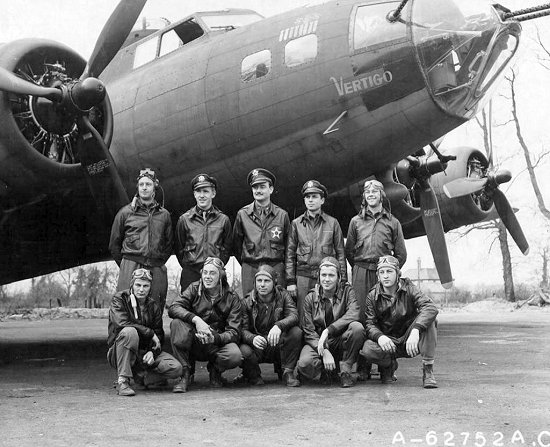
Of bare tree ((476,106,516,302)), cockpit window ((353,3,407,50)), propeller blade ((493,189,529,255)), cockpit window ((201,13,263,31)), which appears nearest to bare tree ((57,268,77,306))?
bare tree ((476,106,516,302))

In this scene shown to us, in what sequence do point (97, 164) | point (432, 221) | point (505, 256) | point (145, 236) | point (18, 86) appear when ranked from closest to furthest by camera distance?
point (145, 236)
point (18, 86)
point (97, 164)
point (432, 221)
point (505, 256)

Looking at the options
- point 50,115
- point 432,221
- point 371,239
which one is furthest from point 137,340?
point 432,221

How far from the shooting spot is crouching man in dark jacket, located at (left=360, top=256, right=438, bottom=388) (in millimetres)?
6630

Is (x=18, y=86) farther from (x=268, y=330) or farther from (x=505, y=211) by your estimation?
(x=505, y=211)

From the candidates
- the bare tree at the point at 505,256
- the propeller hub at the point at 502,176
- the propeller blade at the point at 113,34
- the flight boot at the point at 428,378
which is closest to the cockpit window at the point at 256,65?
Result: the propeller blade at the point at 113,34

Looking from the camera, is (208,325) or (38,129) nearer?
(208,325)

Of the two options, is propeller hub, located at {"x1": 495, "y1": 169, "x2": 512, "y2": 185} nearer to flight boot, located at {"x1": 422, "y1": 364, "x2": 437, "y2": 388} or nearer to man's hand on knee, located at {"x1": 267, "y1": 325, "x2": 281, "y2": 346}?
flight boot, located at {"x1": 422, "y1": 364, "x2": 437, "y2": 388}

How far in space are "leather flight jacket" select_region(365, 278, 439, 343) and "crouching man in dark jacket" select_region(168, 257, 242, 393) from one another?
54.1 inches

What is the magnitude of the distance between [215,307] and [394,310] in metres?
1.84

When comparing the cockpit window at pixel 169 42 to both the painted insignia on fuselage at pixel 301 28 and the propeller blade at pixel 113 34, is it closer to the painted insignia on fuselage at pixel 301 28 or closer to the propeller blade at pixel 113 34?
the propeller blade at pixel 113 34

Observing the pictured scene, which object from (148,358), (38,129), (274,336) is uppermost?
(38,129)

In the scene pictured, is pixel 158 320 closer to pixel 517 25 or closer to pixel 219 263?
pixel 219 263

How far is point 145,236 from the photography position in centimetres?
786

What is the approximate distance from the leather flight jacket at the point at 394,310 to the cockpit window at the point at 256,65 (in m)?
3.60
